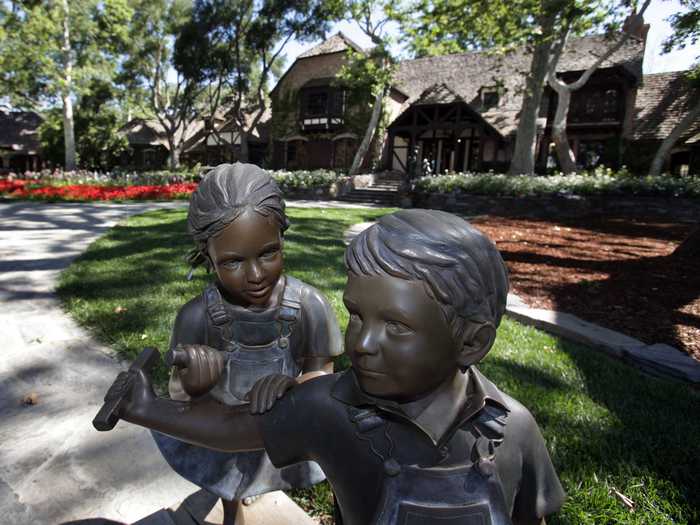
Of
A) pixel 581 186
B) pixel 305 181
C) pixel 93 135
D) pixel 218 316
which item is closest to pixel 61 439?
pixel 218 316

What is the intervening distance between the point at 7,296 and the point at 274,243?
5449 millimetres

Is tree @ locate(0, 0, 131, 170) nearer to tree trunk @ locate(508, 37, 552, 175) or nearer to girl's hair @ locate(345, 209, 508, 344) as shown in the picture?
tree trunk @ locate(508, 37, 552, 175)

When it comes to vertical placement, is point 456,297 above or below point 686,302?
above

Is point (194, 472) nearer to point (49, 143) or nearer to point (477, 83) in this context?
point (477, 83)

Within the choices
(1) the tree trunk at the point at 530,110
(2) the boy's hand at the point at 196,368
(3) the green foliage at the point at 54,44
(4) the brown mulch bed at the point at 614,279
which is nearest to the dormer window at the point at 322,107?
(3) the green foliage at the point at 54,44

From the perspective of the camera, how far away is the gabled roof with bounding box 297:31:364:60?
29344mm

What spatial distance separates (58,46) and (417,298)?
100ft

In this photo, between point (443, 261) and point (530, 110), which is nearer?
point (443, 261)

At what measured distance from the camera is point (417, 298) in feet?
2.88

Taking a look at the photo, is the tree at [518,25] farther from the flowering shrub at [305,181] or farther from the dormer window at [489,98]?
the dormer window at [489,98]

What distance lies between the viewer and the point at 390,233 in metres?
0.91

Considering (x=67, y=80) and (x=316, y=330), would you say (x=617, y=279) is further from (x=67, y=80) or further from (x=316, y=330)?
(x=67, y=80)

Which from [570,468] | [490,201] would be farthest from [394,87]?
[570,468]

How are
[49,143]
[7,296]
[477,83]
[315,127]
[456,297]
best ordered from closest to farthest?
1. [456,297]
2. [7,296]
3. [477,83]
4. [315,127]
5. [49,143]
